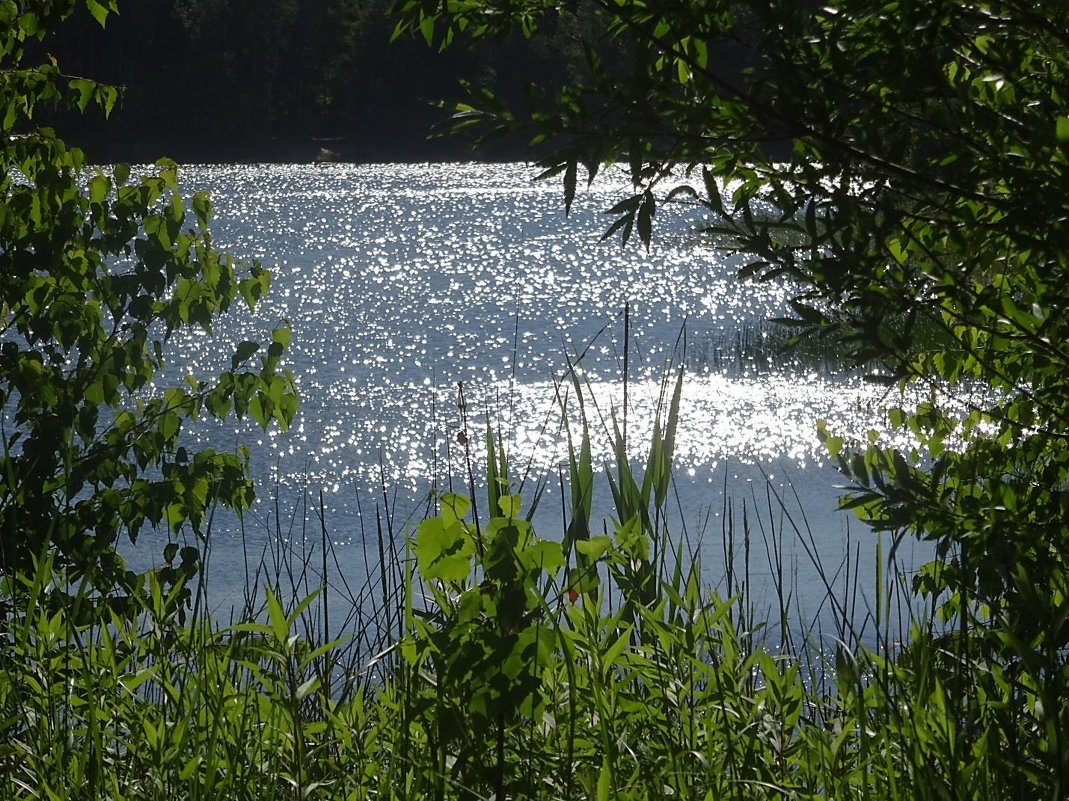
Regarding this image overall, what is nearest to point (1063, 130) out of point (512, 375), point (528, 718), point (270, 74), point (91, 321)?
point (528, 718)

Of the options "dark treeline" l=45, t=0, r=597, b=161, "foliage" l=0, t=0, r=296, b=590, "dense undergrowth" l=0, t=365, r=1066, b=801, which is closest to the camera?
"dense undergrowth" l=0, t=365, r=1066, b=801

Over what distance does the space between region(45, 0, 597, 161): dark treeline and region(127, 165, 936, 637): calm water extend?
4196 cm

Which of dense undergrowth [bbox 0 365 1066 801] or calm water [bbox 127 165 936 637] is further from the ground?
dense undergrowth [bbox 0 365 1066 801]

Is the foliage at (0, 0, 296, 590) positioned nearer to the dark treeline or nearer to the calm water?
the calm water

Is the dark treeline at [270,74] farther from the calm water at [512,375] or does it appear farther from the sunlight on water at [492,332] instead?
the calm water at [512,375]

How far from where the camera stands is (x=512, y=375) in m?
3.79

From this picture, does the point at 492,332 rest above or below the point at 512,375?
below

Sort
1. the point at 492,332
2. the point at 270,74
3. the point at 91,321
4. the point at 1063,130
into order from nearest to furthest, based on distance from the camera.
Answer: the point at 1063,130 → the point at 91,321 → the point at 492,332 → the point at 270,74

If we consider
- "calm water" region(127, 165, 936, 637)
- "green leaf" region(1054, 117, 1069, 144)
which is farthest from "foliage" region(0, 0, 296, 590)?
"green leaf" region(1054, 117, 1069, 144)

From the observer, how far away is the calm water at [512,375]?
7434 mm

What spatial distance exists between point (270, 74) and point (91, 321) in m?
76.1

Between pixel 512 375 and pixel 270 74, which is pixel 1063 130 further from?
pixel 270 74

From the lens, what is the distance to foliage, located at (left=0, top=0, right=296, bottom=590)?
3.59m

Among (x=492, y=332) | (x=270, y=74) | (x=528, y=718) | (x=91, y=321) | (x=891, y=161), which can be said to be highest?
(x=270, y=74)
